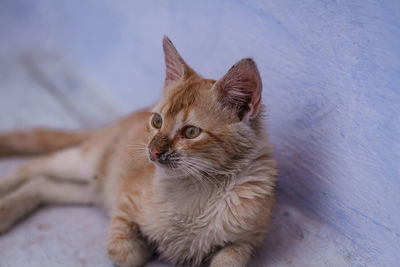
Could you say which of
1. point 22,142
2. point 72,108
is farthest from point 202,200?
point 72,108

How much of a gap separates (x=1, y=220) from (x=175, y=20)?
3.98ft

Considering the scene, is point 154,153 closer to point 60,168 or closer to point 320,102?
point 320,102

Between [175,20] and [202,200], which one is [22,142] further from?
[202,200]

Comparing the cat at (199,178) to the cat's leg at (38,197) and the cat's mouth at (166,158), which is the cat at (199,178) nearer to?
the cat's mouth at (166,158)

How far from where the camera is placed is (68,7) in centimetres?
304

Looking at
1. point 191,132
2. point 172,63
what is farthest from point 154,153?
point 172,63

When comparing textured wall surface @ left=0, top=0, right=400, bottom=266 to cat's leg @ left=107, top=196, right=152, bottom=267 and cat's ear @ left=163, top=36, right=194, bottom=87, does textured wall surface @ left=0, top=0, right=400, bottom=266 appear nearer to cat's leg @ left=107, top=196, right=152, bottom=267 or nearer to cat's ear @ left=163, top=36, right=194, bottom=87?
cat's leg @ left=107, top=196, right=152, bottom=267

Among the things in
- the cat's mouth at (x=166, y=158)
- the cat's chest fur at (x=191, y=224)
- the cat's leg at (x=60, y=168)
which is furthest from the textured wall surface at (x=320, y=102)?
the cat's mouth at (x=166, y=158)

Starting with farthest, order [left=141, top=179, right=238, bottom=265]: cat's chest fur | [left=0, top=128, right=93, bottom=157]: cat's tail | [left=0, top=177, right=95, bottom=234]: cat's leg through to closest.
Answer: [left=0, top=128, right=93, bottom=157]: cat's tail < [left=0, top=177, right=95, bottom=234]: cat's leg < [left=141, top=179, right=238, bottom=265]: cat's chest fur

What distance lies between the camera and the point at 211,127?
1267 millimetres

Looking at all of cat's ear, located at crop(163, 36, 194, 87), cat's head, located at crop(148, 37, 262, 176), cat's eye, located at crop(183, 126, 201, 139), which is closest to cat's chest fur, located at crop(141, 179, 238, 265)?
cat's head, located at crop(148, 37, 262, 176)

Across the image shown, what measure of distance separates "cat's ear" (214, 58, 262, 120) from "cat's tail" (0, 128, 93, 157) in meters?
1.17

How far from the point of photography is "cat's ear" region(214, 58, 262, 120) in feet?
3.95

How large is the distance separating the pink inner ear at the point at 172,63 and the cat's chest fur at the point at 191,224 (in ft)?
1.41
